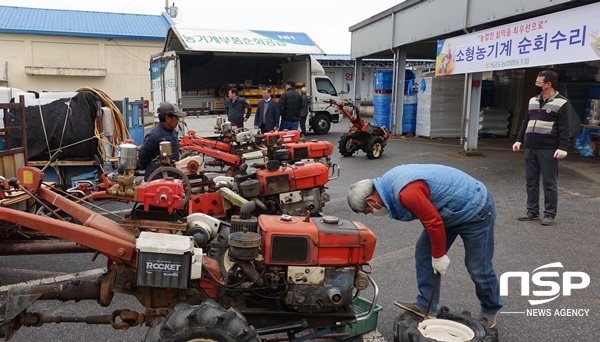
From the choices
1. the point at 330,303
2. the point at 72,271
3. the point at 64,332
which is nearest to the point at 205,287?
the point at 330,303

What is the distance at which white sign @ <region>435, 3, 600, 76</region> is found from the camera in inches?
328

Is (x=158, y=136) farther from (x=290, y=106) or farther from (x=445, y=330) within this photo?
(x=290, y=106)

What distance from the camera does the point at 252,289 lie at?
3.29 m

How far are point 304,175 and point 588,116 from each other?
10338mm

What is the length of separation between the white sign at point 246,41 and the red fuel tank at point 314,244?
10968 millimetres

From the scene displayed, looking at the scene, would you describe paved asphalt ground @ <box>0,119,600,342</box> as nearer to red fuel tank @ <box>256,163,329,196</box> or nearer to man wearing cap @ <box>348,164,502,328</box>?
man wearing cap @ <box>348,164,502,328</box>

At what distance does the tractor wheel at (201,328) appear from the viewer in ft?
9.00

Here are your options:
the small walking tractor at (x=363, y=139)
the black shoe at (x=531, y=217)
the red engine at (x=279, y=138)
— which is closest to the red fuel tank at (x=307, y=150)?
the red engine at (x=279, y=138)

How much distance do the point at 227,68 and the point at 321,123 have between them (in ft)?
14.2

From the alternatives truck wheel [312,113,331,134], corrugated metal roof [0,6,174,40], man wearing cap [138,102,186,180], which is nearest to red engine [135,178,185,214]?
man wearing cap [138,102,186,180]

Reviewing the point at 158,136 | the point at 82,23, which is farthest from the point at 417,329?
the point at 82,23

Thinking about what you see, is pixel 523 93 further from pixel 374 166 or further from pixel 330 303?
pixel 330 303

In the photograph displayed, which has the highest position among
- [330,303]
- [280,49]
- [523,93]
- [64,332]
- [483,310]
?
[280,49]

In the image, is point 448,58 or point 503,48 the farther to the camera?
point 448,58
